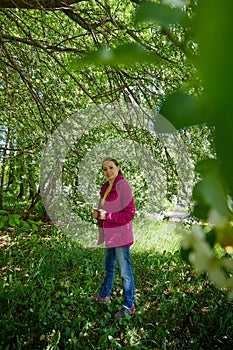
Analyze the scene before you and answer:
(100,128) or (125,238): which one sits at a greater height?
(100,128)

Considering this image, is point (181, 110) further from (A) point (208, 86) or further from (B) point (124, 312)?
(B) point (124, 312)

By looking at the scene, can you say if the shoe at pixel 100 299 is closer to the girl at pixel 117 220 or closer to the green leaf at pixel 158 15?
the girl at pixel 117 220

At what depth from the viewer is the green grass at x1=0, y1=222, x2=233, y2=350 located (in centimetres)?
228

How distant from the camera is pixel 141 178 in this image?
292cm

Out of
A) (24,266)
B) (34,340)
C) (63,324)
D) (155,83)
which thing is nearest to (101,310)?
(63,324)

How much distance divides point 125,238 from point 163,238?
2.37 metres

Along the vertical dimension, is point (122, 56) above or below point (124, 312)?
above

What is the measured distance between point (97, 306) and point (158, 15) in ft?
9.28

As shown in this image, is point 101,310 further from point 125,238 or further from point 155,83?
point 155,83

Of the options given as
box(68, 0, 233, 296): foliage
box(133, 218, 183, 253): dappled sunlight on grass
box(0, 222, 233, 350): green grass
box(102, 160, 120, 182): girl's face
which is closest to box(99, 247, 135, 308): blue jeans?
box(0, 222, 233, 350): green grass

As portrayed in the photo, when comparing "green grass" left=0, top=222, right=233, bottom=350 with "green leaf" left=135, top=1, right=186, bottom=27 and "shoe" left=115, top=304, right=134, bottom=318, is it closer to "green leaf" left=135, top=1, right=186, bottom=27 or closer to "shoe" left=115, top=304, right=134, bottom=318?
"shoe" left=115, top=304, right=134, bottom=318

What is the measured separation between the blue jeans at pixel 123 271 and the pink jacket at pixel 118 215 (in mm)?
84

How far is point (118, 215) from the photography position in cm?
233

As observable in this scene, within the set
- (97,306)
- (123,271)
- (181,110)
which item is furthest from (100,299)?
(181,110)
